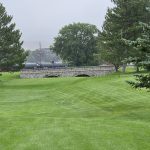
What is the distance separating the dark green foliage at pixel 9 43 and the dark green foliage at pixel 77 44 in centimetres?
5269

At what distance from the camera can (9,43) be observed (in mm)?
69000

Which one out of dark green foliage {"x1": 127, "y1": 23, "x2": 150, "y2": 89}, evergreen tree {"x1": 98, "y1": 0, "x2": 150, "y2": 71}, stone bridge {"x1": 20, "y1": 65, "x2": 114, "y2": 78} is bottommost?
stone bridge {"x1": 20, "y1": 65, "x2": 114, "y2": 78}

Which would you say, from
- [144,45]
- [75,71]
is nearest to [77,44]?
[75,71]

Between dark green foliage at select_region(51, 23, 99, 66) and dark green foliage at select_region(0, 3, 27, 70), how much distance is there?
5269 cm

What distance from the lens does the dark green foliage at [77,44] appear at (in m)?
123

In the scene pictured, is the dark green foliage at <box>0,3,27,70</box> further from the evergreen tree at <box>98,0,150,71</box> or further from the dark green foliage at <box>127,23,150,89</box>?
the dark green foliage at <box>127,23,150,89</box>

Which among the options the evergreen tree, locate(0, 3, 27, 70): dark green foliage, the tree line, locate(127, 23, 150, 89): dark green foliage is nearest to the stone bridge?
the tree line

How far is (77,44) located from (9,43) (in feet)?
186

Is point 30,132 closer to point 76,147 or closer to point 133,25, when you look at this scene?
point 76,147

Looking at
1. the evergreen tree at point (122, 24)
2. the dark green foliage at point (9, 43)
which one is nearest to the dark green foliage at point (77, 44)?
the evergreen tree at point (122, 24)

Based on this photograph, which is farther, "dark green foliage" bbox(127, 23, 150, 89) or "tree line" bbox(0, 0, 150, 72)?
"tree line" bbox(0, 0, 150, 72)

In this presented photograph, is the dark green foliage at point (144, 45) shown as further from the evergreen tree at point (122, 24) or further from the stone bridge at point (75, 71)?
the stone bridge at point (75, 71)

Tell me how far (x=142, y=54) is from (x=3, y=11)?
49.5 metres

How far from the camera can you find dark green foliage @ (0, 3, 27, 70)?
222 feet
